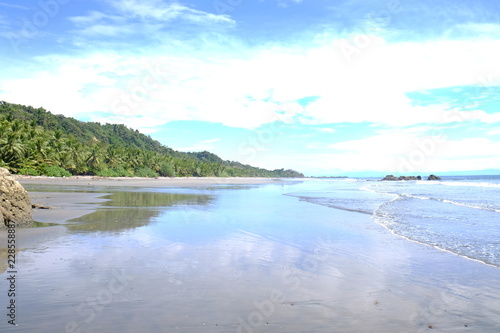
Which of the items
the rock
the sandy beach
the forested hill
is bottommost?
the sandy beach

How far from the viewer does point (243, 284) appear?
7.38 metres

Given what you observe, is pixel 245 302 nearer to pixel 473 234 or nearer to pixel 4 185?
→ pixel 4 185

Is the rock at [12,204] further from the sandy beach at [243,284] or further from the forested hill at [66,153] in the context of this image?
the forested hill at [66,153]

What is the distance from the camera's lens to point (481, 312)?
621 cm

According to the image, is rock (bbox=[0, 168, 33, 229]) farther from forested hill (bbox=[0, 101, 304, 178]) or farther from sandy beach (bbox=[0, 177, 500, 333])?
forested hill (bbox=[0, 101, 304, 178])

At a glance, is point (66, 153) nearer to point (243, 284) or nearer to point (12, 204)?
point (12, 204)

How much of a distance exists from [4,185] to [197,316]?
11560mm

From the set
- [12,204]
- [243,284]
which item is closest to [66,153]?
[12,204]

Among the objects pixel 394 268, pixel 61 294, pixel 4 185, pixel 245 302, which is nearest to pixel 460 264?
pixel 394 268

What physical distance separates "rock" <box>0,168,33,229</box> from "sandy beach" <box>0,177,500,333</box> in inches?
57.8

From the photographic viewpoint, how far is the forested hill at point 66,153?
62.4m

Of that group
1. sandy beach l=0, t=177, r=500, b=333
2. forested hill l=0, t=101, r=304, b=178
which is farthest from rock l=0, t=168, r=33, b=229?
forested hill l=0, t=101, r=304, b=178

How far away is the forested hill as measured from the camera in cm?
6236

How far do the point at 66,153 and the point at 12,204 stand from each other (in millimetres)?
69494
